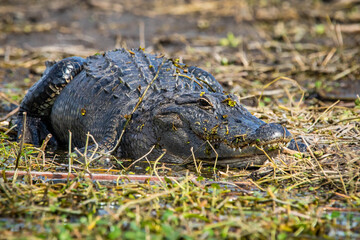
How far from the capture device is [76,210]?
9.23 feet

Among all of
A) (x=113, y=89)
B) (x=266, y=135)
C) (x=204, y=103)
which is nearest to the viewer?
(x=266, y=135)

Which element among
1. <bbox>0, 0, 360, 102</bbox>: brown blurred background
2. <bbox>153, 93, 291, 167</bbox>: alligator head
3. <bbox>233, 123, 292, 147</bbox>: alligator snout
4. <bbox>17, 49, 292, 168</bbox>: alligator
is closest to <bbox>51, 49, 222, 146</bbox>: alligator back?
<bbox>17, 49, 292, 168</bbox>: alligator

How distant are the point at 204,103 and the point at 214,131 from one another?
285mm

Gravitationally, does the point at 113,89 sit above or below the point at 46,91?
above

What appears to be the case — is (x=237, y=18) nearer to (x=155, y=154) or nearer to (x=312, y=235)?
(x=155, y=154)

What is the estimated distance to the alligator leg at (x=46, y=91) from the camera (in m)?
5.11

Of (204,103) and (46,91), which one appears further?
(46,91)

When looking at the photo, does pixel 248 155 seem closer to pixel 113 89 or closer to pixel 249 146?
pixel 249 146

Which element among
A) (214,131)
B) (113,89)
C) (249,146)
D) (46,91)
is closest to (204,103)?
(214,131)

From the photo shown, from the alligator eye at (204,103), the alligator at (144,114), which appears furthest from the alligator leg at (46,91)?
the alligator eye at (204,103)

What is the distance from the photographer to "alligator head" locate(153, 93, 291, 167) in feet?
11.4

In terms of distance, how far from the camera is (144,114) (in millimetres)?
4152

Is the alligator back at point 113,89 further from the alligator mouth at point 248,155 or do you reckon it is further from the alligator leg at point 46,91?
the alligator mouth at point 248,155

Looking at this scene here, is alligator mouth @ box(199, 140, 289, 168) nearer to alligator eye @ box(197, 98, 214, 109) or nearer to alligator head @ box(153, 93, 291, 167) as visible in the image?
alligator head @ box(153, 93, 291, 167)
